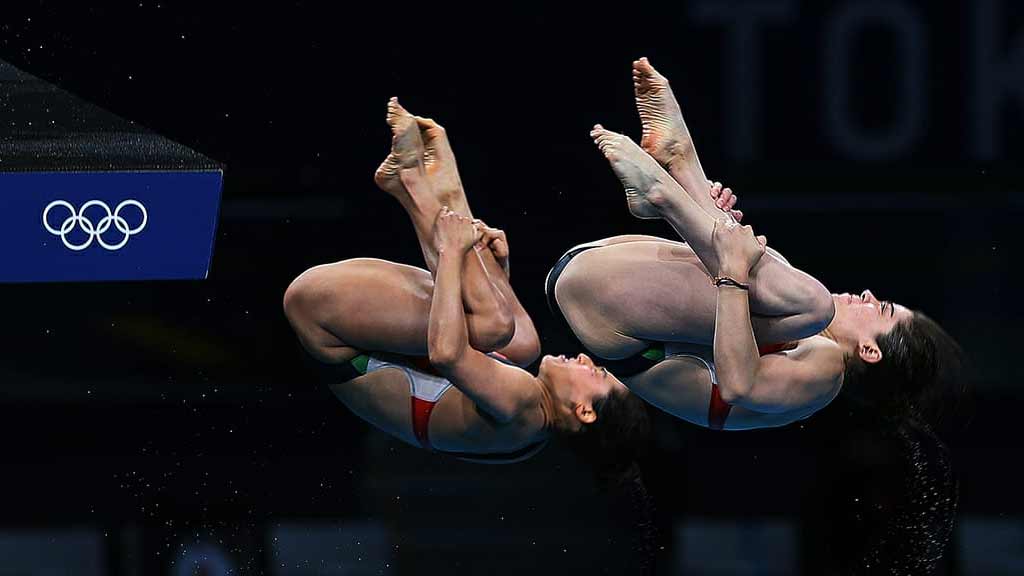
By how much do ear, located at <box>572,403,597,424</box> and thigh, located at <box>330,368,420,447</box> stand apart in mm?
491

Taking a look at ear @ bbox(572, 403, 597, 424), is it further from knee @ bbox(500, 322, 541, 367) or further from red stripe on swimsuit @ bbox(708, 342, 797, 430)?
red stripe on swimsuit @ bbox(708, 342, 797, 430)

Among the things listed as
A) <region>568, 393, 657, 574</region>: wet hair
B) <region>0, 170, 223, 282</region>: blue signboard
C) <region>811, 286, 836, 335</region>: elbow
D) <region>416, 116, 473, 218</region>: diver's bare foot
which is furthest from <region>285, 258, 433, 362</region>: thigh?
<region>0, 170, 223, 282</region>: blue signboard

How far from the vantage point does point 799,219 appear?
577 cm

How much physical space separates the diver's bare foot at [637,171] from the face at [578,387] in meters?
0.96

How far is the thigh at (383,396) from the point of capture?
426 centimetres

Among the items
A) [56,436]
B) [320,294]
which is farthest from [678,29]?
[56,436]

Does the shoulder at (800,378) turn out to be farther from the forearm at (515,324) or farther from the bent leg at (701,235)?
the forearm at (515,324)

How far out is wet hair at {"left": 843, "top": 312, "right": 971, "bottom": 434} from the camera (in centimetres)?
424

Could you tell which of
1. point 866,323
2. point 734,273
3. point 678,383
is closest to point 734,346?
point 734,273

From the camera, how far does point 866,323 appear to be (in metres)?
4.22

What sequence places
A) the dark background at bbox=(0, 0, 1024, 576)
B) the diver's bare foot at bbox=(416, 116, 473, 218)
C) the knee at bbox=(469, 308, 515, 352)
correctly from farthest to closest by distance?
the dark background at bbox=(0, 0, 1024, 576), the diver's bare foot at bbox=(416, 116, 473, 218), the knee at bbox=(469, 308, 515, 352)

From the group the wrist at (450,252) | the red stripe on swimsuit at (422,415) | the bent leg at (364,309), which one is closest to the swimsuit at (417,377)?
the red stripe on swimsuit at (422,415)

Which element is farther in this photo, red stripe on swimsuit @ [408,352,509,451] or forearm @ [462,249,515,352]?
red stripe on swimsuit @ [408,352,509,451]

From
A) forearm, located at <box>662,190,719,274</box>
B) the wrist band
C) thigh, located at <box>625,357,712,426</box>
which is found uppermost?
forearm, located at <box>662,190,719,274</box>
